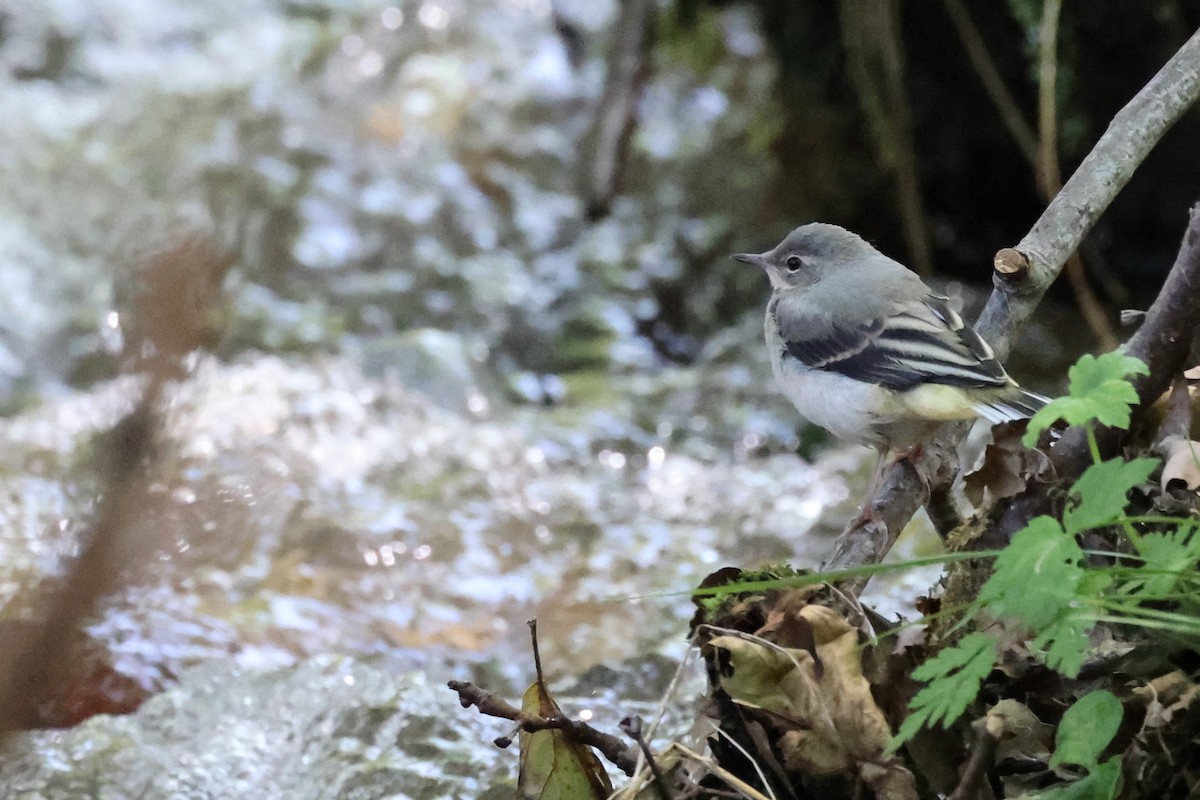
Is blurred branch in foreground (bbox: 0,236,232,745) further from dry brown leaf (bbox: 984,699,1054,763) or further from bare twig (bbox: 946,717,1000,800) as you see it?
dry brown leaf (bbox: 984,699,1054,763)

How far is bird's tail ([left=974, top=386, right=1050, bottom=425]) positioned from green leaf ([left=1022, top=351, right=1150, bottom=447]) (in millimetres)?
1048

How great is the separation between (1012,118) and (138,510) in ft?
22.2

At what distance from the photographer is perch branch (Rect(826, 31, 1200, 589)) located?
3.20 meters

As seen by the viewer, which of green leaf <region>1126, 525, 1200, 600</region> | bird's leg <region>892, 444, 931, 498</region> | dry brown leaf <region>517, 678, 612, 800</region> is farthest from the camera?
bird's leg <region>892, 444, 931, 498</region>

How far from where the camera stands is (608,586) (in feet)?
17.6

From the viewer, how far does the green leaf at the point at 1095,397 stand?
2021 mm

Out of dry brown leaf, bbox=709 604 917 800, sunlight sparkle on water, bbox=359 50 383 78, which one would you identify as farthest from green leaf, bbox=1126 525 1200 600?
sunlight sparkle on water, bbox=359 50 383 78

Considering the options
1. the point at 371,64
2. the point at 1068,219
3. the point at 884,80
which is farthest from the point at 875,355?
the point at 371,64

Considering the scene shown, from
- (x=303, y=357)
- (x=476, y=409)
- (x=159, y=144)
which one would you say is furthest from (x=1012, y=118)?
(x=159, y=144)

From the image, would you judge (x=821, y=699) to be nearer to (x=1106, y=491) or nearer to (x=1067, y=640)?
(x=1067, y=640)

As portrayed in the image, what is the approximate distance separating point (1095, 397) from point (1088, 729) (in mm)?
586

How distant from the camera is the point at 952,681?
6.20 feet

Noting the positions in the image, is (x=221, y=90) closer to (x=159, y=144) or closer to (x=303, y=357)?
(x=159, y=144)

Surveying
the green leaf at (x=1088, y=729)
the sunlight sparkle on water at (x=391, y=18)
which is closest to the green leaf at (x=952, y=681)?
the green leaf at (x=1088, y=729)
